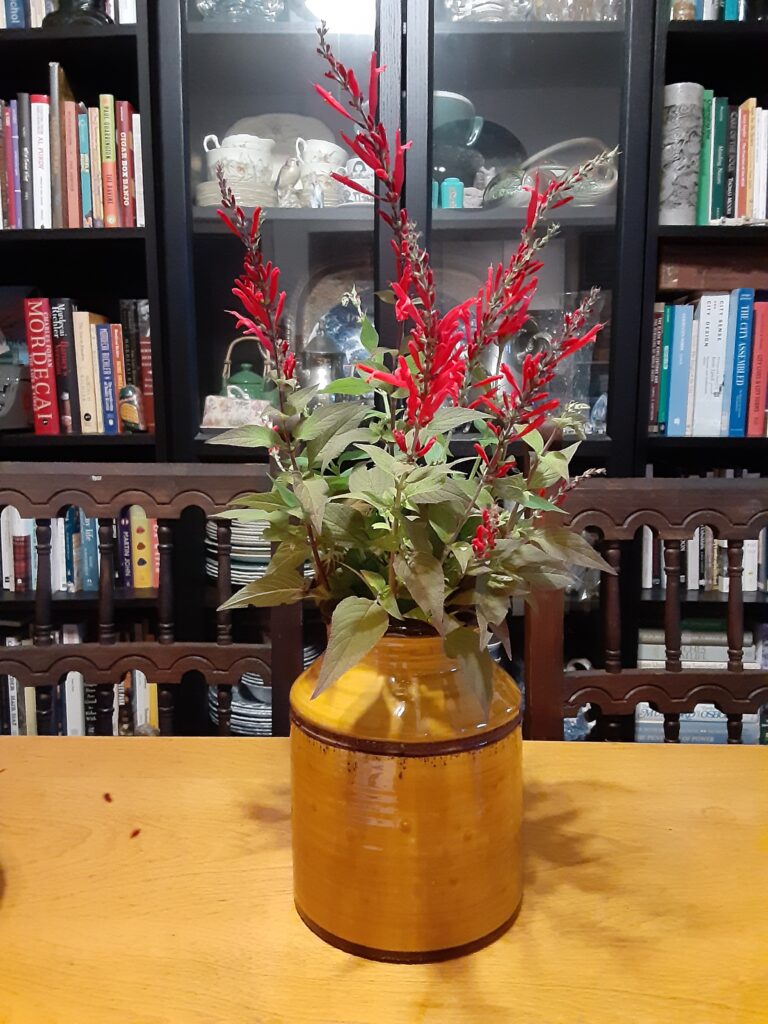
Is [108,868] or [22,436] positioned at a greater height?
[22,436]

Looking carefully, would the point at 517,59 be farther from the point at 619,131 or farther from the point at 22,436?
the point at 22,436

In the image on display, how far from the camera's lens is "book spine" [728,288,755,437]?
1.63 metres

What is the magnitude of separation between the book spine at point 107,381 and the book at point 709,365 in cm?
119

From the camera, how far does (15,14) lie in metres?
1.61

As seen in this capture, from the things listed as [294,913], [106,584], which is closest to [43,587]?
[106,584]

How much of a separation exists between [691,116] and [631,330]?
424mm

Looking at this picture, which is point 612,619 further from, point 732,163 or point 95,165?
point 95,165

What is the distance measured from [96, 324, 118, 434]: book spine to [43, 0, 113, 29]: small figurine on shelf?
22.4 inches

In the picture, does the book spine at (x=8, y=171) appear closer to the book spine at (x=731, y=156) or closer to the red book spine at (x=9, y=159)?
the red book spine at (x=9, y=159)

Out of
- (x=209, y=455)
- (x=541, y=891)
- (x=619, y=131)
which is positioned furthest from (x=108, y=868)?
(x=619, y=131)

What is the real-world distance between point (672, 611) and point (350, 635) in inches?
27.9

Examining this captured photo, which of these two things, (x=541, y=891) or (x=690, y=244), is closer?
(x=541, y=891)

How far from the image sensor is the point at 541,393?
0.36 meters

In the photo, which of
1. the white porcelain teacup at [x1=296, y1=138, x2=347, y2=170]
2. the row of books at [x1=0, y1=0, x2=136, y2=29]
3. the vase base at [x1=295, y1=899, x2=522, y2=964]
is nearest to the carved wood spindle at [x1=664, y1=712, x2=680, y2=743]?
the vase base at [x1=295, y1=899, x2=522, y2=964]
